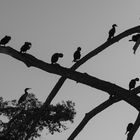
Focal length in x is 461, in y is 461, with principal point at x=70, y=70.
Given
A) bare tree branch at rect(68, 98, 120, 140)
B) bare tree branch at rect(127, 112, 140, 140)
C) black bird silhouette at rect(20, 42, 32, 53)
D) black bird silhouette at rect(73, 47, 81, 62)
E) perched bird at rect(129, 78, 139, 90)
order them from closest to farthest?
bare tree branch at rect(127, 112, 140, 140) < bare tree branch at rect(68, 98, 120, 140) < black bird silhouette at rect(20, 42, 32, 53) < black bird silhouette at rect(73, 47, 81, 62) < perched bird at rect(129, 78, 139, 90)

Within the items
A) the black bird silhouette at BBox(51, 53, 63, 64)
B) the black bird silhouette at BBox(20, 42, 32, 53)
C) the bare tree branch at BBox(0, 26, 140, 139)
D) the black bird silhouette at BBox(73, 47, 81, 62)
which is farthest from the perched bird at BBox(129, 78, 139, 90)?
the bare tree branch at BBox(0, 26, 140, 139)

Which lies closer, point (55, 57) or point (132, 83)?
point (55, 57)

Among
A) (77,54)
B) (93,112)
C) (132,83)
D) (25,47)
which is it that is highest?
(132,83)

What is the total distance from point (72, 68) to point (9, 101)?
2826cm

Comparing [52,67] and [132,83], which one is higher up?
[132,83]

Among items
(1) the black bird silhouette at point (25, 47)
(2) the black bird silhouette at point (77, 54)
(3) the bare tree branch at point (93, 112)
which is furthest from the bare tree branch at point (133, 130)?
(2) the black bird silhouette at point (77, 54)

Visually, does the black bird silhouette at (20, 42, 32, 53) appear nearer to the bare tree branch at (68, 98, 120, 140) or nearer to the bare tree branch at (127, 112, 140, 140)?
the bare tree branch at (68, 98, 120, 140)

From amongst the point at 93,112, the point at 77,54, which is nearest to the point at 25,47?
the point at 77,54

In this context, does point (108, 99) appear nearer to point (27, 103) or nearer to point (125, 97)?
point (125, 97)

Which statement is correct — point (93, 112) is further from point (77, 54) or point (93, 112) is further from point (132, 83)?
point (132, 83)

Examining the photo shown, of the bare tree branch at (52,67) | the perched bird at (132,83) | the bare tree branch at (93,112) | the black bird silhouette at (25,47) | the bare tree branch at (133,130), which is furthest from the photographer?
the perched bird at (132,83)

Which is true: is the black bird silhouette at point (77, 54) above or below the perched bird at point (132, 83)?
below

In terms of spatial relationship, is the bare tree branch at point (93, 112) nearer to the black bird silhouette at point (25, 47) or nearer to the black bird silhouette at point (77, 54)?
the black bird silhouette at point (25, 47)

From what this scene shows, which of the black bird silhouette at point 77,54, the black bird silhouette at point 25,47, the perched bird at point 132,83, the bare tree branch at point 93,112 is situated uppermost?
the perched bird at point 132,83
